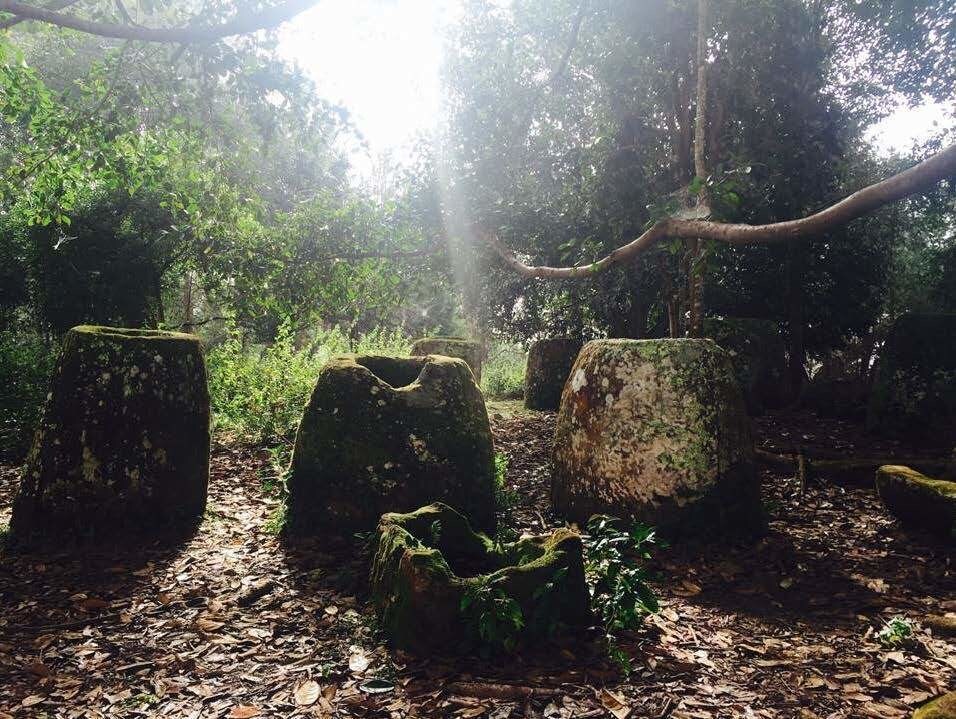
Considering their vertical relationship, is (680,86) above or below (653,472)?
above

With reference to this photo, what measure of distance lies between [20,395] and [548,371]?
7.55m

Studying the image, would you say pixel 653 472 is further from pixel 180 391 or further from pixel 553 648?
pixel 180 391

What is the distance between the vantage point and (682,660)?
271 cm

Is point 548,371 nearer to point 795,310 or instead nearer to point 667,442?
point 795,310

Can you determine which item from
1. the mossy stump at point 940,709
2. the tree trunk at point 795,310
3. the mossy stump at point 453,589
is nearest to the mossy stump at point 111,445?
the mossy stump at point 453,589

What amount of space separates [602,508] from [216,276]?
7036 mm

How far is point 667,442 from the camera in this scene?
4184 mm

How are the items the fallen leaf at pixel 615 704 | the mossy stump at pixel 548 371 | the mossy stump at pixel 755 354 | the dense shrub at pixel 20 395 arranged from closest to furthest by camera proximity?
1. the fallen leaf at pixel 615 704
2. the dense shrub at pixel 20 395
3. the mossy stump at pixel 755 354
4. the mossy stump at pixel 548 371

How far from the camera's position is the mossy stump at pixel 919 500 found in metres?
4.30

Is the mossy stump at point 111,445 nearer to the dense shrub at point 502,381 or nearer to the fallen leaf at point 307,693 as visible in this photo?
the fallen leaf at point 307,693

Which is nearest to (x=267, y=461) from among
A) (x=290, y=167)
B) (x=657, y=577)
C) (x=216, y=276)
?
(x=216, y=276)

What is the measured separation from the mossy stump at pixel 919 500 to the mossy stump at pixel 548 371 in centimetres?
533

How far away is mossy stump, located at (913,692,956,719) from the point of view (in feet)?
6.55

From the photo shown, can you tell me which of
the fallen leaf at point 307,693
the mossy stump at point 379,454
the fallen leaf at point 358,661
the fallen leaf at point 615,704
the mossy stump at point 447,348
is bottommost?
the fallen leaf at point 307,693
